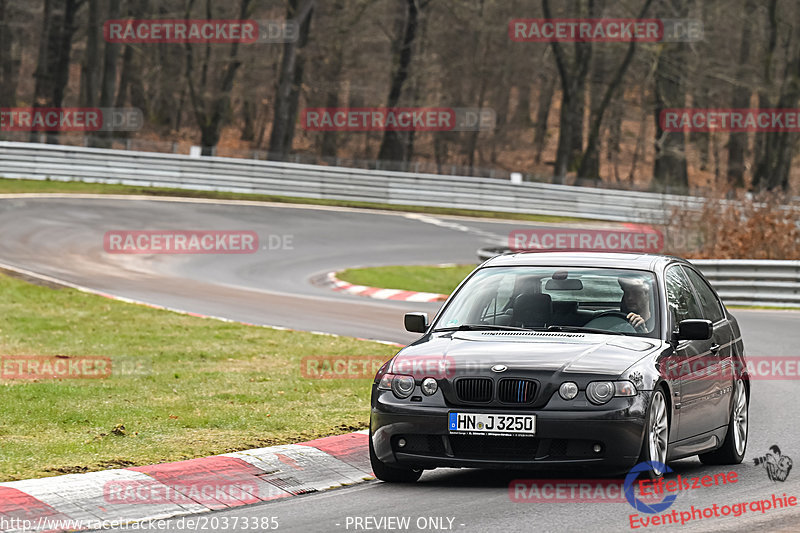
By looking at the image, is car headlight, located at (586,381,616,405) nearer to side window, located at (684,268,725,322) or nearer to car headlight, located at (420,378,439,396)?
car headlight, located at (420,378,439,396)

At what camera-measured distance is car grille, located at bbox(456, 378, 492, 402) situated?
773 centimetres

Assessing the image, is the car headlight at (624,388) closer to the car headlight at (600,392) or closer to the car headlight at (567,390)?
the car headlight at (600,392)

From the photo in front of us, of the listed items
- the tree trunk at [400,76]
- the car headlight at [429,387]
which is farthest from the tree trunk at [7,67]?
the car headlight at [429,387]

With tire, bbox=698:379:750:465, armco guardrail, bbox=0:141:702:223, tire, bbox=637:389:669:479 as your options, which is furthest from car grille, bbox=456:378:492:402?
armco guardrail, bbox=0:141:702:223

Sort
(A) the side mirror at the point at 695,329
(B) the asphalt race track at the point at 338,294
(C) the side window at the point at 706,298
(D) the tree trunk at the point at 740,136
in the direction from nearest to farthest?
(B) the asphalt race track at the point at 338,294 → (A) the side mirror at the point at 695,329 → (C) the side window at the point at 706,298 → (D) the tree trunk at the point at 740,136

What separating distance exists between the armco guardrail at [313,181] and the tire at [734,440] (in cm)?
2909

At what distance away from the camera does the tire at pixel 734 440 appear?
30.0ft

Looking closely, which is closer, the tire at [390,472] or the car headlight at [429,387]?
the car headlight at [429,387]

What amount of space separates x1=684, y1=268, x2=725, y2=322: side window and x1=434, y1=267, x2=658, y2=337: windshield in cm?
94

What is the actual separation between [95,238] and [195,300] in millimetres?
9681

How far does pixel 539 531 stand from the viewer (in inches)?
263

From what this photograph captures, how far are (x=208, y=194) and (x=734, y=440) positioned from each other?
32241 mm

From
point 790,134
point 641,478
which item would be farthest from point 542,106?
point 641,478

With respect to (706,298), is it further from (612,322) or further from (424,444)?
(424,444)
